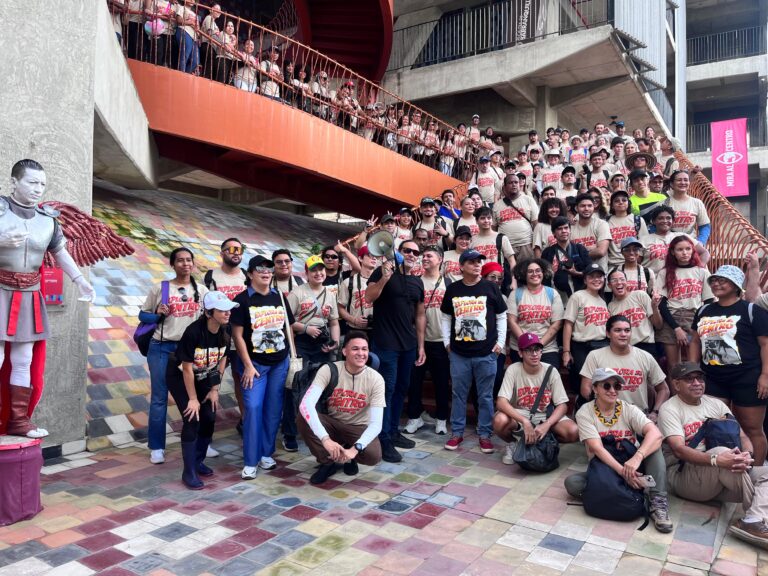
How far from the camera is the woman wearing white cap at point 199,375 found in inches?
159

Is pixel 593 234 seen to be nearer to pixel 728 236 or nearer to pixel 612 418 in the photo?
pixel 728 236

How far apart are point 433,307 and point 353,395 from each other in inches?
62.0

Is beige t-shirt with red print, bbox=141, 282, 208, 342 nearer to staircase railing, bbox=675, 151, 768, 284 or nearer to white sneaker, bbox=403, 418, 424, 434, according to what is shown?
white sneaker, bbox=403, 418, 424, 434

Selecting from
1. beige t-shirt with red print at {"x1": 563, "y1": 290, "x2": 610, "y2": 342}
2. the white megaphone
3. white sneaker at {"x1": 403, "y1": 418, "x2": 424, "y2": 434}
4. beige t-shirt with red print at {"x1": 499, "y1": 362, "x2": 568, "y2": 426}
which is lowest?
white sneaker at {"x1": 403, "y1": 418, "x2": 424, "y2": 434}

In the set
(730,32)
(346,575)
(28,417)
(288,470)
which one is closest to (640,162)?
(288,470)

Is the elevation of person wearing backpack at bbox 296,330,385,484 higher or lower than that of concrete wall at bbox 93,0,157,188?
lower

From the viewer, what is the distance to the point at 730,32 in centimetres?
2372

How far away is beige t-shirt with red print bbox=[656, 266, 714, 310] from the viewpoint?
495 centimetres

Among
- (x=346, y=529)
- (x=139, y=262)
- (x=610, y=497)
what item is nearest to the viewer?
(x=346, y=529)

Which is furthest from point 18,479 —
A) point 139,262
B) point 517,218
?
point 517,218

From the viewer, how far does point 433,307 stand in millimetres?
5523

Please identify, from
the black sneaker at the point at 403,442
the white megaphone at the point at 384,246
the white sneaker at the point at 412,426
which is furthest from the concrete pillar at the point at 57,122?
the white sneaker at the point at 412,426

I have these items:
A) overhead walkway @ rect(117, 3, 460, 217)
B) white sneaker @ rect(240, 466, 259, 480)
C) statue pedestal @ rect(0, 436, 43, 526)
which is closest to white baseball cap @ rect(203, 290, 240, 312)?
white sneaker @ rect(240, 466, 259, 480)

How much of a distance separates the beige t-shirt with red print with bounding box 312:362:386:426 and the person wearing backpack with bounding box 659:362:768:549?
208 cm
